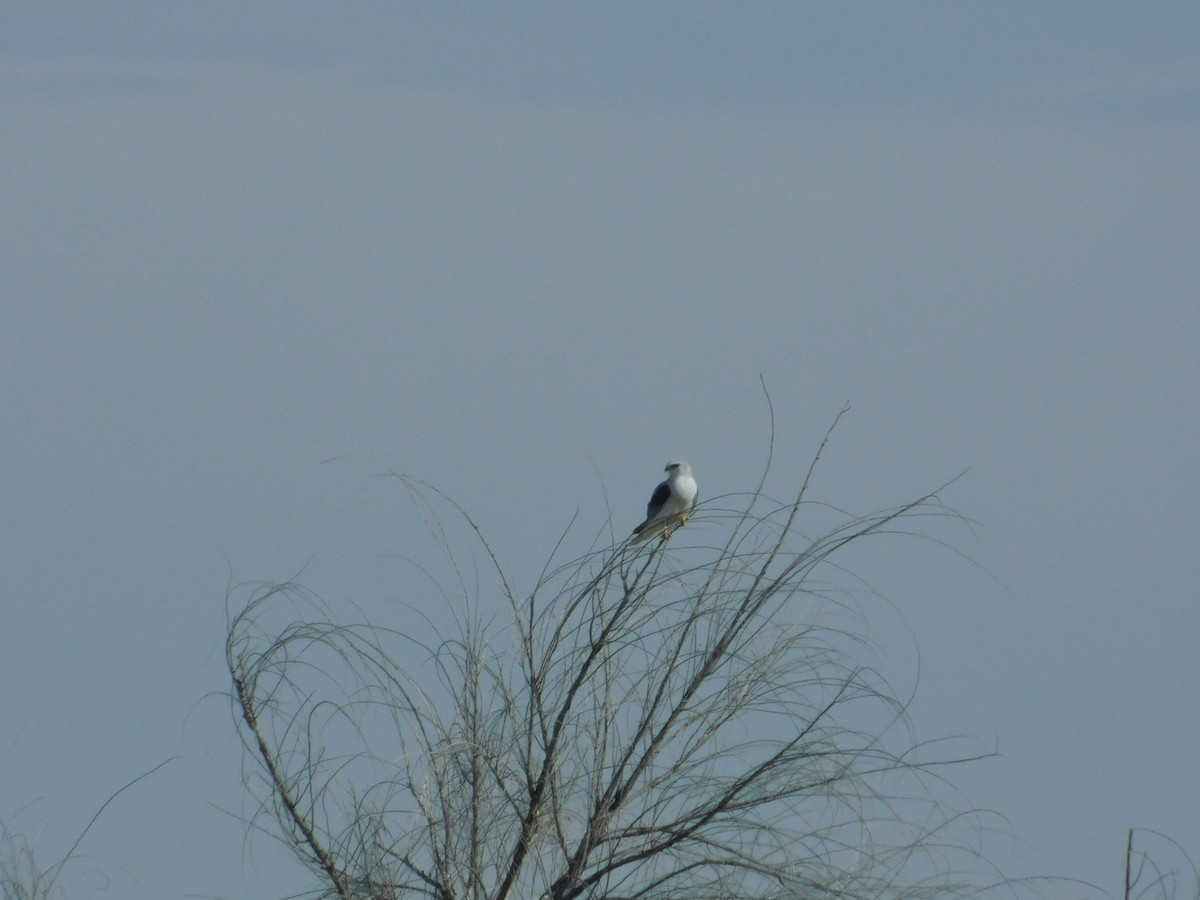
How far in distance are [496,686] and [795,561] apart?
0.85m

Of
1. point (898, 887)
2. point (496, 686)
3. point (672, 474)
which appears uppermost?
point (672, 474)

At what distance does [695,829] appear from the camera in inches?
151

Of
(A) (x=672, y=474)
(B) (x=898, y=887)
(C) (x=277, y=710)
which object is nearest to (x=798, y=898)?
(B) (x=898, y=887)

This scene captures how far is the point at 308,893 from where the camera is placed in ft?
12.9

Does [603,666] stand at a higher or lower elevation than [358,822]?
higher

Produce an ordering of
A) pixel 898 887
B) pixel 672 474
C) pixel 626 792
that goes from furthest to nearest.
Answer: pixel 672 474, pixel 626 792, pixel 898 887

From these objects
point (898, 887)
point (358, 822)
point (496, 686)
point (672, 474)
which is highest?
point (672, 474)

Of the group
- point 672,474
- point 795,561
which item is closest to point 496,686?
point 795,561

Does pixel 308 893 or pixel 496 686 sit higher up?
pixel 496 686

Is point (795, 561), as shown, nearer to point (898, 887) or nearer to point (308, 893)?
point (898, 887)

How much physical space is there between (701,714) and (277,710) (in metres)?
1.15

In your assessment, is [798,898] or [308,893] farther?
[308,893]

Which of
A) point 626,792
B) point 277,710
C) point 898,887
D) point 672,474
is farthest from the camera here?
point 672,474

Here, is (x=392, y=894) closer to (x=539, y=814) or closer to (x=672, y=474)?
(x=539, y=814)
